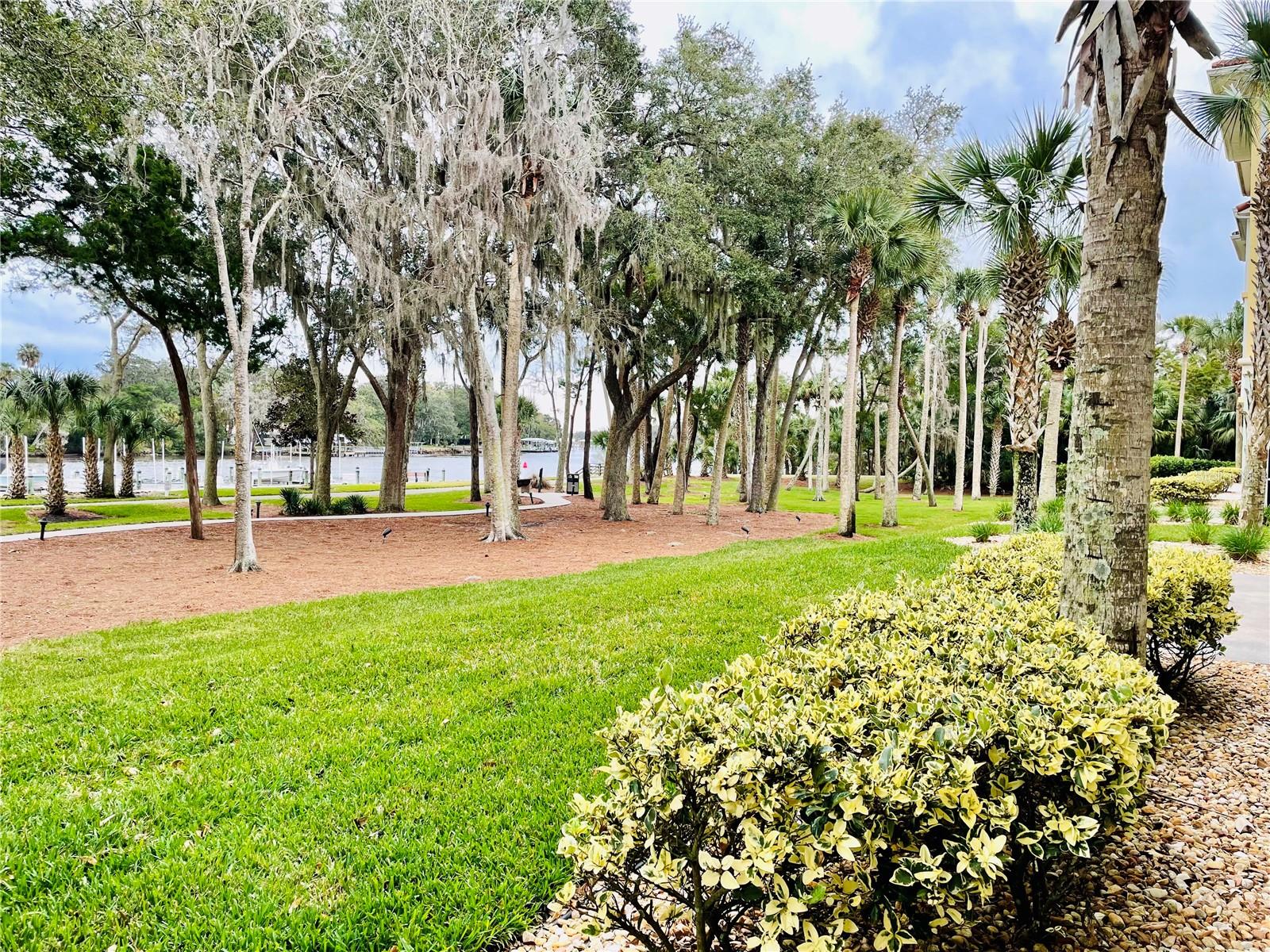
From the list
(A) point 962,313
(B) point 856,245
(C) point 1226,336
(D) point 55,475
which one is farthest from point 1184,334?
(D) point 55,475

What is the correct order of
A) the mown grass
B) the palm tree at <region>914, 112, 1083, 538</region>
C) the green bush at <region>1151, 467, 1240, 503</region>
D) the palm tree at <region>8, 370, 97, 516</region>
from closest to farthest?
1. the mown grass
2. the palm tree at <region>914, 112, 1083, 538</region>
3. the green bush at <region>1151, 467, 1240, 503</region>
4. the palm tree at <region>8, 370, 97, 516</region>

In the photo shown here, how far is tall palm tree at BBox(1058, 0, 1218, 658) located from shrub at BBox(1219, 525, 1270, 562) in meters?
7.43

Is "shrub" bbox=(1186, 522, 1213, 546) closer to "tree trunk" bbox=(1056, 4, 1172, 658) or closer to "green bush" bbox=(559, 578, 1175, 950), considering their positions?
"tree trunk" bbox=(1056, 4, 1172, 658)

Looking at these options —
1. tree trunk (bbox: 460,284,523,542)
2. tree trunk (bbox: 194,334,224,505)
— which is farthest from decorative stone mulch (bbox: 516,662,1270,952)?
tree trunk (bbox: 194,334,224,505)

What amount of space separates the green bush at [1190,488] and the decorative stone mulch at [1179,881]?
15.3 m

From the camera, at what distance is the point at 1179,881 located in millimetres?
2037

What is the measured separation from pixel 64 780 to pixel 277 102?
393 inches

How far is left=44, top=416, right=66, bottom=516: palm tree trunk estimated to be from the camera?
50.7 ft

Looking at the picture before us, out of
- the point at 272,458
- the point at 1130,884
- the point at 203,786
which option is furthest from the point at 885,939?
the point at 272,458

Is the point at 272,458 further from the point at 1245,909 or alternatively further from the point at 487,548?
the point at 1245,909

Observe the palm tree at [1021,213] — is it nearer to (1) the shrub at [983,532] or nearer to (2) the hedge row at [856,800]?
(1) the shrub at [983,532]

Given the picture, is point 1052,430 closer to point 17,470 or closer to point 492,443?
point 492,443

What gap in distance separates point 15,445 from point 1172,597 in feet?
93.5

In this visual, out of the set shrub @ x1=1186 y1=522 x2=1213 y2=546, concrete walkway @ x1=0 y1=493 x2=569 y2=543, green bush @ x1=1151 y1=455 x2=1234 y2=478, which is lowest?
concrete walkway @ x1=0 y1=493 x2=569 y2=543
